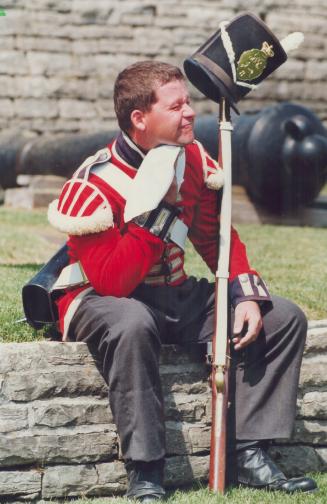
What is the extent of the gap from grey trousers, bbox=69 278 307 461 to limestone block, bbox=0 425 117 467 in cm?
21

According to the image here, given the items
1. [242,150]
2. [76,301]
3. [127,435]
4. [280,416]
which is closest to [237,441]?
[280,416]

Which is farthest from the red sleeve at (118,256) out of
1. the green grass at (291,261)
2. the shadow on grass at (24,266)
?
the shadow on grass at (24,266)

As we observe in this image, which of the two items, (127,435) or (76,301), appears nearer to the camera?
(127,435)

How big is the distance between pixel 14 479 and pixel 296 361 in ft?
3.50

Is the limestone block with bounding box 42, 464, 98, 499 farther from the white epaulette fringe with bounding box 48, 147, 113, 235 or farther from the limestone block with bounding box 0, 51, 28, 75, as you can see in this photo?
the limestone block with bounding box 0, 51, 28, 75

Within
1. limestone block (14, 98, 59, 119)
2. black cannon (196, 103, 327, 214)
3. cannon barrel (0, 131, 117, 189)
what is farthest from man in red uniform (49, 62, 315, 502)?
limestone block (14, 98, 59, 119)

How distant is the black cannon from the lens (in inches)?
347

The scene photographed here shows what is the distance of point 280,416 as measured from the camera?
3.57 meters

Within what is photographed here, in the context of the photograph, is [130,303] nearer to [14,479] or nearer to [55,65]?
[14,479]

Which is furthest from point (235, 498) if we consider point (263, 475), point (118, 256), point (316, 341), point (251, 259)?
point (251, 259)

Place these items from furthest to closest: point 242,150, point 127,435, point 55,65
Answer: point 55,65 → point 242,150 → point 127,435

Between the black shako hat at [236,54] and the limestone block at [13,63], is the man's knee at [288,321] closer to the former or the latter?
the black shako hat at [236,54]

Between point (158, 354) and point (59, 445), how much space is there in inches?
18.7

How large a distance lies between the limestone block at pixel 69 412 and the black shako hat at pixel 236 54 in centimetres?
122
